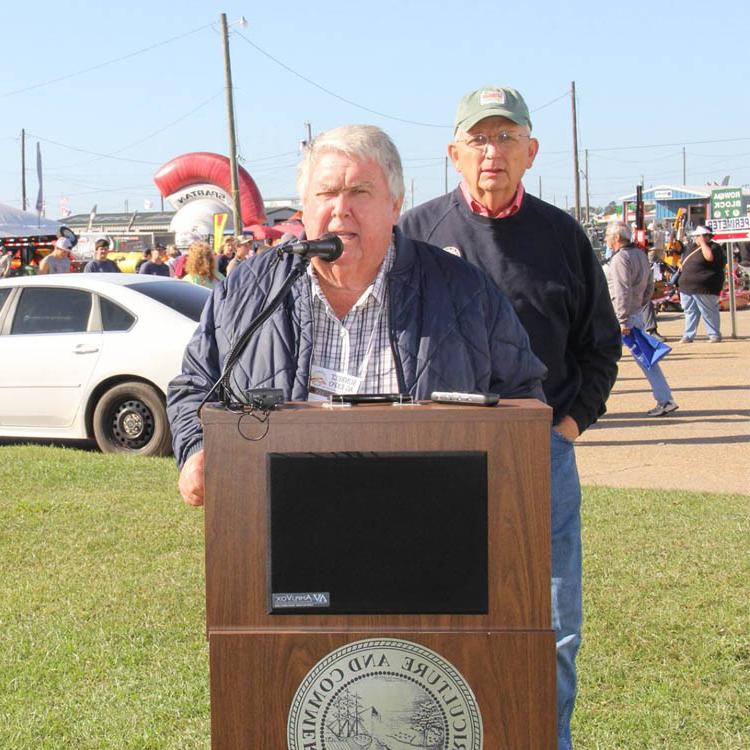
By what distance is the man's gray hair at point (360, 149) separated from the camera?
2.68m

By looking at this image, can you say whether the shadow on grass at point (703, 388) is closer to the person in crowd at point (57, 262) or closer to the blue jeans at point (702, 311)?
the blue jeans at point (702, 311)

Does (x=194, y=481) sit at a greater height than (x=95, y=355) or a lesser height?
lesser

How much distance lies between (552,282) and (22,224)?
3480 cm

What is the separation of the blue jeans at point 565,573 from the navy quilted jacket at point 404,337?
691 millimetres

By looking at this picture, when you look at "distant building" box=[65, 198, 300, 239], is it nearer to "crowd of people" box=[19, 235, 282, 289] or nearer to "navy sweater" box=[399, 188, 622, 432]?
"crowd of people" box=[19, 235, 282, 289]

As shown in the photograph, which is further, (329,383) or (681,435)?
(681,435)

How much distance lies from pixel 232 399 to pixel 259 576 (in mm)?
321

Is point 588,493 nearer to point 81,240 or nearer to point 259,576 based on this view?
point 259,576

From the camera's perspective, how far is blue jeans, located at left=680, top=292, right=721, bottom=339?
2142 cm

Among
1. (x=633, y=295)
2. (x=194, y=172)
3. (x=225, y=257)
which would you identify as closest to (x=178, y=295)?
(x=633, y=295)

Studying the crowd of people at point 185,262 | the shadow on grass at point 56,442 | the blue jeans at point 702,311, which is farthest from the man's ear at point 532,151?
the blue jeans at point 702,311

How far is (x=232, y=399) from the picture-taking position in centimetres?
219

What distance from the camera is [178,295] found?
1124 centimetres

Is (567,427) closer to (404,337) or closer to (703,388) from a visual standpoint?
(404,337)
